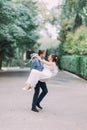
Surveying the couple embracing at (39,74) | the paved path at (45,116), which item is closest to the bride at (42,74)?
the couple embracing at (39,74)

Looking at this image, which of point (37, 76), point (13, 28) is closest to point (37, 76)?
point (37, 76)

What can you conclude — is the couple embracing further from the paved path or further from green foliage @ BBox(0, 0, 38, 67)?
green foliage @ BBox(0, 0, 38, 67)

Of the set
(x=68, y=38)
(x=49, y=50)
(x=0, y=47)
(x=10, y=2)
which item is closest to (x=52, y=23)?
(x=49, y=50)

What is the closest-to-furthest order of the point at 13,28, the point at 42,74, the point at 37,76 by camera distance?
the point at 37,76 → the point at 42,74 → the point at 13,28

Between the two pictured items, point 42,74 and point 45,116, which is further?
point 42,74

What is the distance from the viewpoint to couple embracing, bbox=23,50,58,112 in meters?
11.3

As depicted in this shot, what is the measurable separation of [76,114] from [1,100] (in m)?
3.56

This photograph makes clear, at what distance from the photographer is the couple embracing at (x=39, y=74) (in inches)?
445

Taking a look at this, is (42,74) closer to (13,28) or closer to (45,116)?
(45,116)

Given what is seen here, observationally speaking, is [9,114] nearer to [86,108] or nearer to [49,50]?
[86,108]

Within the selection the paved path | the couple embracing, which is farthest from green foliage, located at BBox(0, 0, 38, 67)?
the couple embracing

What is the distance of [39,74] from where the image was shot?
444 inches

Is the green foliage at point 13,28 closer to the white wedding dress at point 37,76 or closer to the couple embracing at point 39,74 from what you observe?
the couple embracing at point 39,74

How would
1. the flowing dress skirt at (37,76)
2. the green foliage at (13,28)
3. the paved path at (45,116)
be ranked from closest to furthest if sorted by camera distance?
the paved path at (45,116) < the flowing dress skirt at (37,76) < the green foliage at (13,28)
